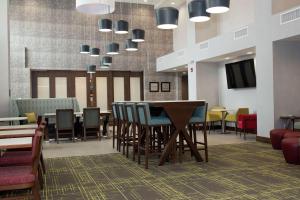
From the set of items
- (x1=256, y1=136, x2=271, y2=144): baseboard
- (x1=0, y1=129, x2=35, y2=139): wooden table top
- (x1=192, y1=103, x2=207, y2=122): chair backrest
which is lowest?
A: (x1=256, y1=136, x2=271, y2=144): baseboard

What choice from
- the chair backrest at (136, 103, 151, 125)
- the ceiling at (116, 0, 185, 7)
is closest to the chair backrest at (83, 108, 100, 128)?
the chair backrest at (136, 103, 151, 125)

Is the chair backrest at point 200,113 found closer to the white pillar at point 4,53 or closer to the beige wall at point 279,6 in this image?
the beige wall at point 279,6

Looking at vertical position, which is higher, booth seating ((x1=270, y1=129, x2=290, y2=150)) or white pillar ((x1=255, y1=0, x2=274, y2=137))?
white pillar ((x1=255, y1=0, x2=274, y2=137))

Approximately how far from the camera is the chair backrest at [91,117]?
8.94 m

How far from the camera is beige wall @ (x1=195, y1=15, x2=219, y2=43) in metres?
11.3

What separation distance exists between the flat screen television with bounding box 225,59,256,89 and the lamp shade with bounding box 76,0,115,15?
20.6ft

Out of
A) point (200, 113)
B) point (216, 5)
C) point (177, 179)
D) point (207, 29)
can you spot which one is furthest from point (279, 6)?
point (177, 179)

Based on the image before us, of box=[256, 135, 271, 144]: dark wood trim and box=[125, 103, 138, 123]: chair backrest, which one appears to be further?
box=[256, 135, 271, 144]: dark wood trim

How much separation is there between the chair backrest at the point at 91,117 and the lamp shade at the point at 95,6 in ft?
15.5

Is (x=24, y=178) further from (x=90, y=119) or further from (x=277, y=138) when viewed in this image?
(x=90, y=119)

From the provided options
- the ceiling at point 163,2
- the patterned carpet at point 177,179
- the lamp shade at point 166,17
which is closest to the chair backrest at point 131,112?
the patterned carpet at point 177,179

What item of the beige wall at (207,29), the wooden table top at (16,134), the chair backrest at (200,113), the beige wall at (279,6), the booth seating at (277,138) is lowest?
the booth seating at (277,138)

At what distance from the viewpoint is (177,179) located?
13.9 feet

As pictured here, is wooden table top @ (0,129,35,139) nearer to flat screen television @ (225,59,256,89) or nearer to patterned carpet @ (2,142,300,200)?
patterned carpet @ (2,142,300,200)
